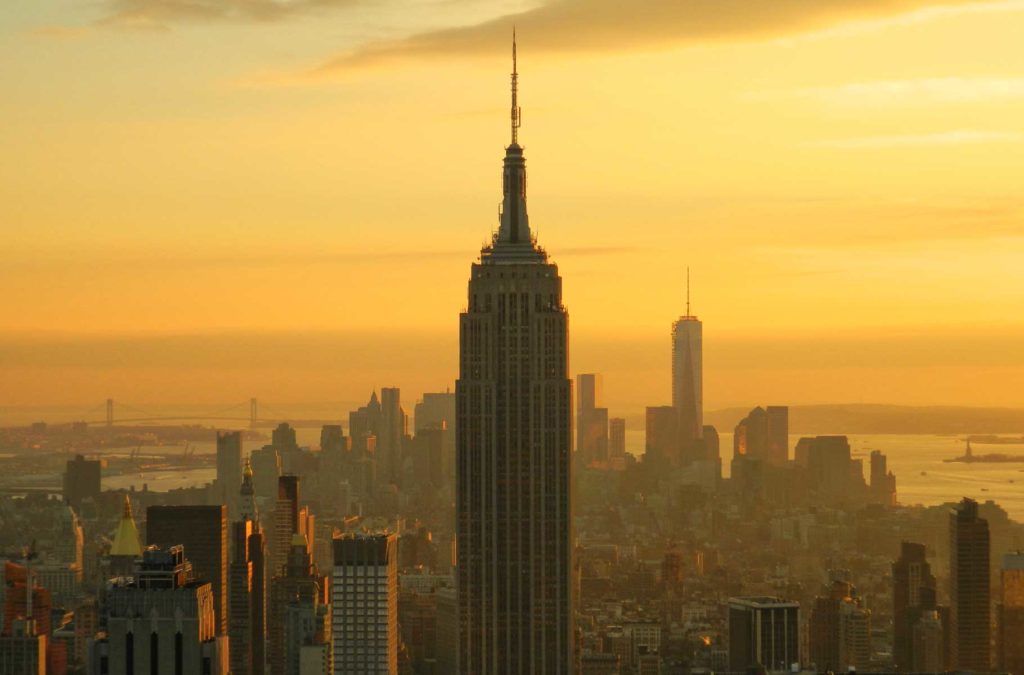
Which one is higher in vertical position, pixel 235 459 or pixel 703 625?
pixel 235 459

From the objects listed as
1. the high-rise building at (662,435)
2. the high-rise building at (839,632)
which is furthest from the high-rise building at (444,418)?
the high-rise building at (839,632)

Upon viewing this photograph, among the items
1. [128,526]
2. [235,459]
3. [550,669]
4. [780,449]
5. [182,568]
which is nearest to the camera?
[182,568]

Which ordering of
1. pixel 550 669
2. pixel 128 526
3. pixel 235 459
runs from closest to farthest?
pixel 128 526
pixel 550 669
pixel 235 459

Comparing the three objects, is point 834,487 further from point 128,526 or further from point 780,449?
point 128,526

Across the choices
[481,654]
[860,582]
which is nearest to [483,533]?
[481,654]

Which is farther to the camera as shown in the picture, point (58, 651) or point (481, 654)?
point (481, 654)

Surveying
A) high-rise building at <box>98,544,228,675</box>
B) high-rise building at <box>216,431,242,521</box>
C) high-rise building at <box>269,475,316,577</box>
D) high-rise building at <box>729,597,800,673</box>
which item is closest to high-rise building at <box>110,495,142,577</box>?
high-rise building at <box>98,544,228,675</box>

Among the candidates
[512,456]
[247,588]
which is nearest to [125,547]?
[512,456]
